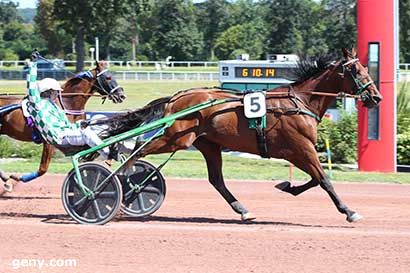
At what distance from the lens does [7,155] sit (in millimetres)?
17516

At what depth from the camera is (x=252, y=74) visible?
67.0 ft

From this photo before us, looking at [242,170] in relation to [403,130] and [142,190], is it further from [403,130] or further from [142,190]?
[142,190]

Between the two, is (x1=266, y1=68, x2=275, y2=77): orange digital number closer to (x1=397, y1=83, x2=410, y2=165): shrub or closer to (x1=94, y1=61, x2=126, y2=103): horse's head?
(x1=397, y1=83, x2=410, y2=165): shrub

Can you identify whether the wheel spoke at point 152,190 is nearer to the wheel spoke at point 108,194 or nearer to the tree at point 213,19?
the wheel spoke at point 108,194

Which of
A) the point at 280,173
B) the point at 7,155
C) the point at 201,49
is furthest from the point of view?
the point at 201,49

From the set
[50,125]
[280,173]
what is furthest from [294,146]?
[280,173]

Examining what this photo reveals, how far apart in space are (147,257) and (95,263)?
0.46 meters

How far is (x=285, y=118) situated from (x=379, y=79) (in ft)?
23.0

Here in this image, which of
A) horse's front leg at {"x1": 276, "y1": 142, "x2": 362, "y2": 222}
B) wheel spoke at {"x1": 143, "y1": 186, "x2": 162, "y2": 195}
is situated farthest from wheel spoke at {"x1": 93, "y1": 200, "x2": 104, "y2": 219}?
horse's front leg at {"x1": 276, "y1": 142, "x2": 362, "y2": 222}

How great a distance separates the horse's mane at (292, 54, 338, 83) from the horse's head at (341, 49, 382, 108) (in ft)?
0.77

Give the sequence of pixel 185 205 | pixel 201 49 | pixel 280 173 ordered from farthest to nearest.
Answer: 1. pixel 201 49
2. pixel 280 173
3. pixel 185 205

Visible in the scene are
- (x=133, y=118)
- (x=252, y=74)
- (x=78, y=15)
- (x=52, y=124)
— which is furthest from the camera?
(x=78, y=15)

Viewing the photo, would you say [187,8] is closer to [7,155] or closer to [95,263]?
[7,155]

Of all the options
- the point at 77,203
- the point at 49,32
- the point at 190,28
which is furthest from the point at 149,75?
the point at 77,203
